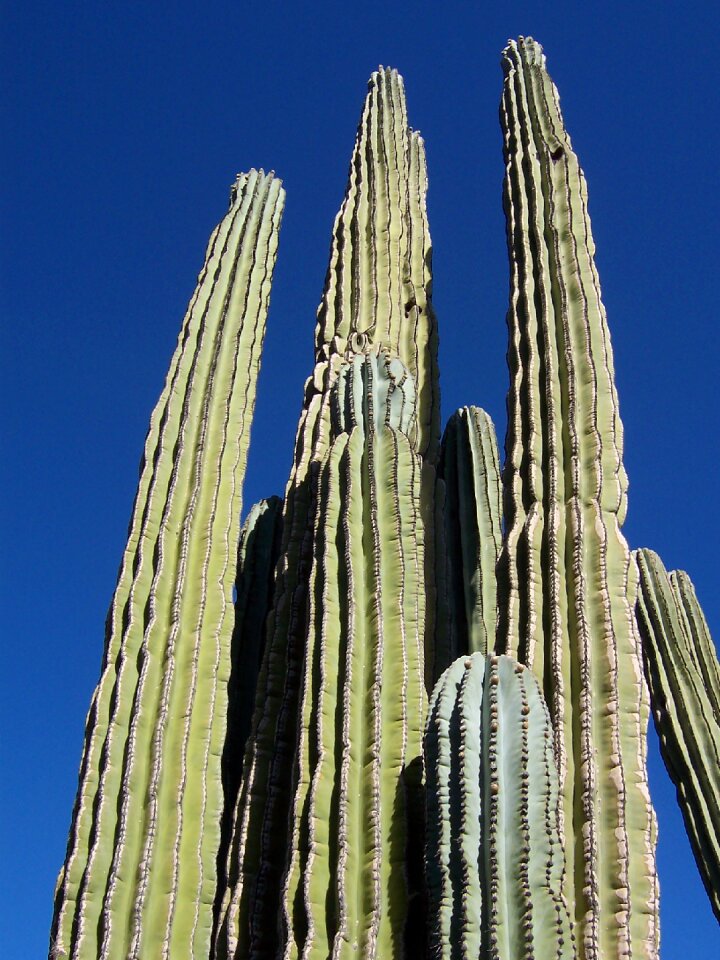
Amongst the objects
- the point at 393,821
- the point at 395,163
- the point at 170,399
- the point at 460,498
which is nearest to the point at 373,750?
the point at 393,821

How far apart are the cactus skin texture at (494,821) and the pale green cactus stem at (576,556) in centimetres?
21

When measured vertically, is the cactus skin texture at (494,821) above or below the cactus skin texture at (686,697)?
below

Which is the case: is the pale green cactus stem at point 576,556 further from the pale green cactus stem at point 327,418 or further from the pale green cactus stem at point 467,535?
the pale green cactus stem at point 467,535

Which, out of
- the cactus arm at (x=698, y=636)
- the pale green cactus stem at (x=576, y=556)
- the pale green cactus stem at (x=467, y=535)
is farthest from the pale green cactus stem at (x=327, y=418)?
the cactus arm at (x=698, y=636)

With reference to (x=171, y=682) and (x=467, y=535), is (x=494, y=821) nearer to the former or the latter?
(x=171, y=682)

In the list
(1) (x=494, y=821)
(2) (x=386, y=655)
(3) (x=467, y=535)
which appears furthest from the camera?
(3) (x=467, y=535)

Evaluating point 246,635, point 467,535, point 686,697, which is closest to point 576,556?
point 467,535

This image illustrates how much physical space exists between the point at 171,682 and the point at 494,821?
186 cm

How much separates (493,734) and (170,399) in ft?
9.96

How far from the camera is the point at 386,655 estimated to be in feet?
12.6

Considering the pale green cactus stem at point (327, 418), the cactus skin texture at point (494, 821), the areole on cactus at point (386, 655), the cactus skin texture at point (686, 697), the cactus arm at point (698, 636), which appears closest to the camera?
the cactus skin texture at point (494, 821)

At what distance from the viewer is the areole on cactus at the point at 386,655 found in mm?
3205

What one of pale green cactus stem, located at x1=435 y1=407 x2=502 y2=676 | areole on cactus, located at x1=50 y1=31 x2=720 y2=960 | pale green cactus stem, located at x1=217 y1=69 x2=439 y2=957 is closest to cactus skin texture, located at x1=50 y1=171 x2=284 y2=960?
areole on cactus, located at x1=50 y1=31 x2=720 y2=960

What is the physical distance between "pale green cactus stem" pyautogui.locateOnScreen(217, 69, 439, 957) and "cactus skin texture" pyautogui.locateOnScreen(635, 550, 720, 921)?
271cm
